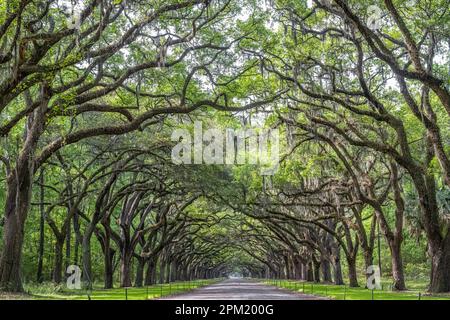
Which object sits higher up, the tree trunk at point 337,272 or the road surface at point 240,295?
the tree trunk at point 337,272

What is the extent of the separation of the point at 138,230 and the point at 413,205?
66.3ft

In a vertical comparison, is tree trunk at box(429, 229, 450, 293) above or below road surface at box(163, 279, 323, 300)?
above

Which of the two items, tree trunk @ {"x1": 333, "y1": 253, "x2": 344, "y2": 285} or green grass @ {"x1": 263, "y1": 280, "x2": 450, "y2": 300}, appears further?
tree trunk @ {"x1": 333, "y1": 253, "x2": 344, "y2": 285}

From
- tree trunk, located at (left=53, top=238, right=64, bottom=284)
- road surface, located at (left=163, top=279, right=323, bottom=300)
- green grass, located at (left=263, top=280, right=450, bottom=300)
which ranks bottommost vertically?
road surface, located at (left=163, top=279, right=323, bottom=300)

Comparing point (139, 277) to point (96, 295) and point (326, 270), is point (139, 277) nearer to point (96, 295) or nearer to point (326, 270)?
point (326, 270)

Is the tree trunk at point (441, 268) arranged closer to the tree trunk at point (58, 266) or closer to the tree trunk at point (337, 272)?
the tree trunk at point (337, 272)

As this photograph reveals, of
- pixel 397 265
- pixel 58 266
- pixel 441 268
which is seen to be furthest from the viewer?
pixel 58 266

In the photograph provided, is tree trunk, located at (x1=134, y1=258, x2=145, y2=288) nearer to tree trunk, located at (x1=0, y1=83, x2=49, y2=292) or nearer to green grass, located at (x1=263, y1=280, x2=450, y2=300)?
green grass, located at (x1=263, y1=280, x2=450, y2=300)

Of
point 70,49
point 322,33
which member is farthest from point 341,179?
point 70,49

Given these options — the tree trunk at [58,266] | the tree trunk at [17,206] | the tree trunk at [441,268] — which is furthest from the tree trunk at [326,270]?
the tree trunk at [17,206]

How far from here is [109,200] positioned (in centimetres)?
3431

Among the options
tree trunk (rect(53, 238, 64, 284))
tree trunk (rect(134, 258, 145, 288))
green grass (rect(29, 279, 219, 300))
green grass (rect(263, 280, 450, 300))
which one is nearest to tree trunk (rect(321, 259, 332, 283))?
tree trunk (rect(134, 258, 145, 288))

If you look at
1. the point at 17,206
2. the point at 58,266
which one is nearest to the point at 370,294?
the point at 17,206

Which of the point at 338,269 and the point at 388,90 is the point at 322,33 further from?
the point at 338,269
